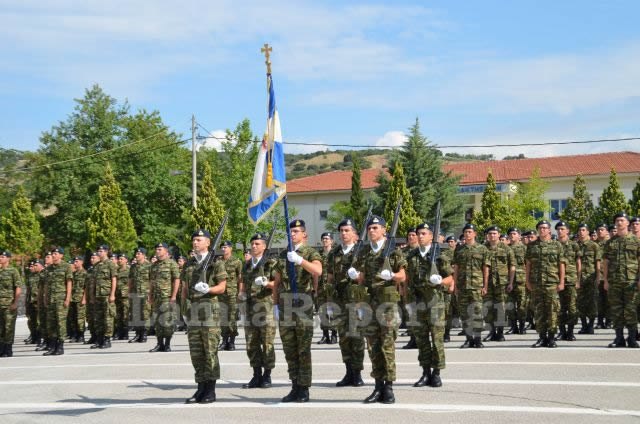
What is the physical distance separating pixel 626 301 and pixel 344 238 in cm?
600

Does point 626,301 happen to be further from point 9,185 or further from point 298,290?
point 9,185

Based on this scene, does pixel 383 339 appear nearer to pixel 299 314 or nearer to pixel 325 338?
pixel 299 314

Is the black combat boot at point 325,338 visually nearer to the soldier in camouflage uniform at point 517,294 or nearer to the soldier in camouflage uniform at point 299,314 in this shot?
the soldier in camouflage uniform at point 517,294

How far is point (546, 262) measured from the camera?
1301 cm

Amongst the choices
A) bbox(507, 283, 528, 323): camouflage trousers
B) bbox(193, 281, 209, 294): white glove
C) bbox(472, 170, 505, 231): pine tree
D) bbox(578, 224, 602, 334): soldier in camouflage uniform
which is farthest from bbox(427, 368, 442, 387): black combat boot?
bbox(472, 170, 505, 231): pine tree

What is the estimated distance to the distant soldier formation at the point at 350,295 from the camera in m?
8.45

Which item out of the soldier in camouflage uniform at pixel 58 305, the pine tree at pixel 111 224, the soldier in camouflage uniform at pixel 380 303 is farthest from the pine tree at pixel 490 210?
the soldier in camouflage uniform at pixel 380 303

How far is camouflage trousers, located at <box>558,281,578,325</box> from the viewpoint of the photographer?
13.7m

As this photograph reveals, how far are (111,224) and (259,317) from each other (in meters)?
36.2

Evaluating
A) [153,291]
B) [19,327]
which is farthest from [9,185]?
[153,291]

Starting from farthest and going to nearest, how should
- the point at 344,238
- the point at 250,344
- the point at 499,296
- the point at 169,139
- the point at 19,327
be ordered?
the point at 169,139, the point at 19,327, the point at 499,296, the point at 250,344, the point at 344,238

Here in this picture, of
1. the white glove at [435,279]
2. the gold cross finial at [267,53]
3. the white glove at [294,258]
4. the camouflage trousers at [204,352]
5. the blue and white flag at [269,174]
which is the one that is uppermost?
the gold cross finial at [267,53]

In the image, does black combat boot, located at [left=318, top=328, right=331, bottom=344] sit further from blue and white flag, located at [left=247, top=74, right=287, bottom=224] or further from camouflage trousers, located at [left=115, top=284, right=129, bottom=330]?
blue and white flag, located at [left=247, top=74, right=287, bottom=224]

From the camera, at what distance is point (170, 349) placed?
15.0 metres
